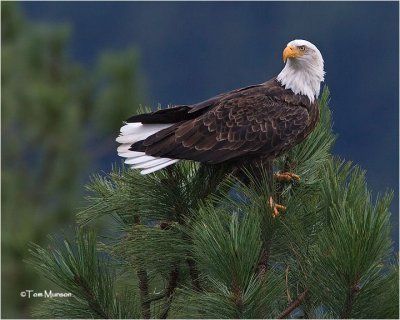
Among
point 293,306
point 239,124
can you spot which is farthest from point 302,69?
point 293,306

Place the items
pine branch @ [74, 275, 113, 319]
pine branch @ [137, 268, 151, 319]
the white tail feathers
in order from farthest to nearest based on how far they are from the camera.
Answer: the white tail feathers < pine branch @ [137, 268, 151, 319] < pine branch @ [74, 275, 113, 319]

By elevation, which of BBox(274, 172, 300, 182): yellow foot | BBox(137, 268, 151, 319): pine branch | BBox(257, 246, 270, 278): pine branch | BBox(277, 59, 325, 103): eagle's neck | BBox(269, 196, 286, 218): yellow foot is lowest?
BBox(137, 268, 151, 319): pine branch

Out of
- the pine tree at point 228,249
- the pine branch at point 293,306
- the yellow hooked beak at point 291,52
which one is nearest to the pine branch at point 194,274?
the pine tree at point 228,249

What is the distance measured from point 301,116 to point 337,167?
2.06 feet

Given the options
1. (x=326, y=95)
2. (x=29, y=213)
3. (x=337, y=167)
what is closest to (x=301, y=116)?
(x=326, y=95)

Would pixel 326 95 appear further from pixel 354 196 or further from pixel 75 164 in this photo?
pixel 75 164

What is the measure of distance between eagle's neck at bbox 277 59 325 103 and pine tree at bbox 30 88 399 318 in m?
0.40

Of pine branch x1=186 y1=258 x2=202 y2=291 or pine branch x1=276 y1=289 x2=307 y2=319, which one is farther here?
pine branch x1=186 y1=258 x2=202 y2=291

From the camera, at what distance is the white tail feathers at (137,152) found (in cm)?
367

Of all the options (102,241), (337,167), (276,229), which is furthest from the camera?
(102,241)

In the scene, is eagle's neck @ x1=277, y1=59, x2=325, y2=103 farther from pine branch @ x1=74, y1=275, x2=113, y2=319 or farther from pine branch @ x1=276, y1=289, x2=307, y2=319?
pine branch @ x1=74, y1=275, x2=113, y2=319

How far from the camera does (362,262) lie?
306 centimetres

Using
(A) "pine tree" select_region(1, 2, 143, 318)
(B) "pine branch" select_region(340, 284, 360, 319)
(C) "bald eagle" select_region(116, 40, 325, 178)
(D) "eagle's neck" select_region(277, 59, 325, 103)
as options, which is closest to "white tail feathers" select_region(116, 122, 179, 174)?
(C) "bald eagle" select_region(116, 40, 325, 178)

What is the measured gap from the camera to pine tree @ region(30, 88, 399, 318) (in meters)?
3.12
